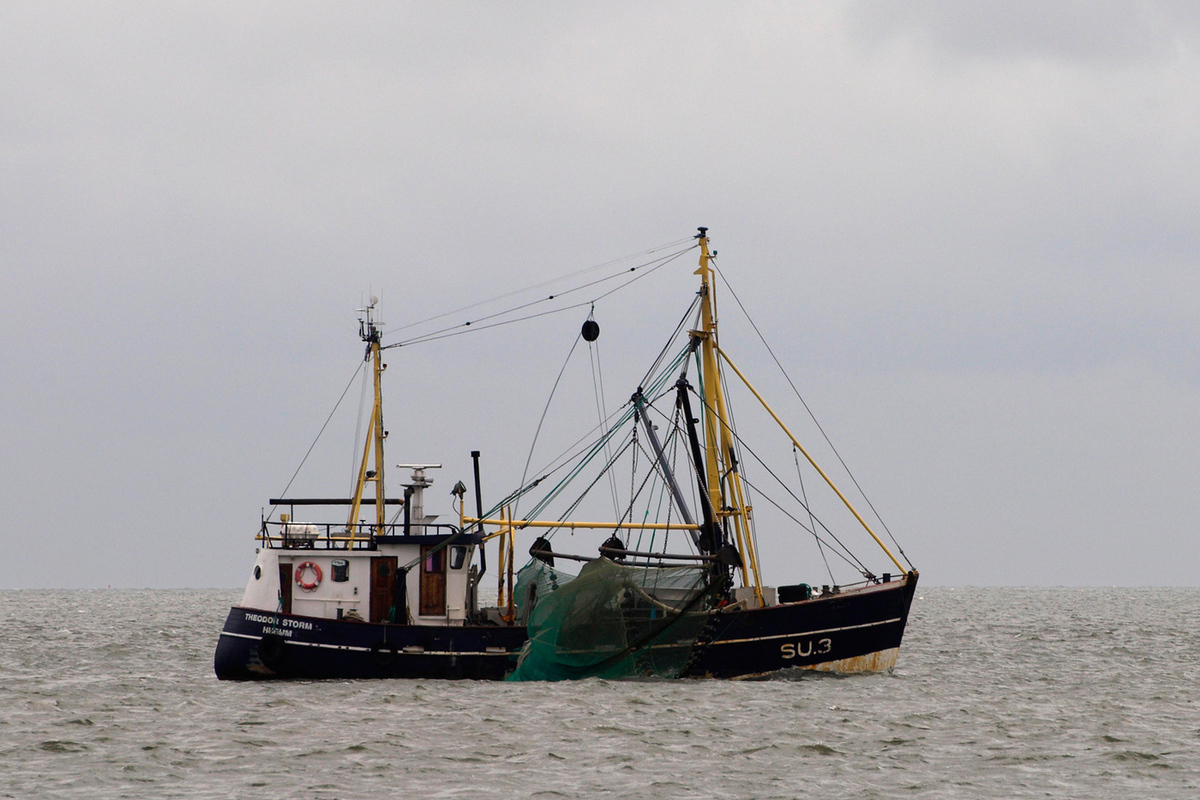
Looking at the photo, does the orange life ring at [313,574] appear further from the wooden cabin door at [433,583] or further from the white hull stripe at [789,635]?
the white hull stripe at [789,635]

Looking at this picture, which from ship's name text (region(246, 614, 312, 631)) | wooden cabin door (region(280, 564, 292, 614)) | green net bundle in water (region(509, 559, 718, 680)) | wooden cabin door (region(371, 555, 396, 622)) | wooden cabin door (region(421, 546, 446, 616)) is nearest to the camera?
green net bundle in water (region(509, 559, 718, 680))

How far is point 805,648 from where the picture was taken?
3253cm

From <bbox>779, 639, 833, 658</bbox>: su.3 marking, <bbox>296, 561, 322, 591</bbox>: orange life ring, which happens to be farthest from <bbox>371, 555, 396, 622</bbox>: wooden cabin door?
<bbox>779, 639, 833, 658</bbox>: su.3 marking

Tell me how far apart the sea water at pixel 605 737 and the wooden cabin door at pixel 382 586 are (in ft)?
6.20

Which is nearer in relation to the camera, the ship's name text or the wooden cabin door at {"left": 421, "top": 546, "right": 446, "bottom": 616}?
the ship's name text

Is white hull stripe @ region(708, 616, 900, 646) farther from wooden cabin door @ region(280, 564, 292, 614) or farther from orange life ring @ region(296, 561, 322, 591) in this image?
wooden cabin door @ region(280, 564, 292, 614)

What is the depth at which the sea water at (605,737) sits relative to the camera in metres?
20.5

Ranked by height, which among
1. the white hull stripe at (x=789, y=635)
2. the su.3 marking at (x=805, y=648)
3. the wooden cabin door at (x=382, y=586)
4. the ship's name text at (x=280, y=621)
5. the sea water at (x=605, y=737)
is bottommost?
the sea water at (x=605, y=737)

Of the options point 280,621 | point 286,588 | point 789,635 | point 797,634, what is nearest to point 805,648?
point 797,634

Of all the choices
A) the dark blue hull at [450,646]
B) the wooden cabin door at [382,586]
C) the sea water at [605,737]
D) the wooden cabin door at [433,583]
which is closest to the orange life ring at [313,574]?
the dark blue hull at [450,646]

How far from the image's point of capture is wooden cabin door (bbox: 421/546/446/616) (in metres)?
33.3

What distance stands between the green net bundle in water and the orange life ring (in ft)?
16.9

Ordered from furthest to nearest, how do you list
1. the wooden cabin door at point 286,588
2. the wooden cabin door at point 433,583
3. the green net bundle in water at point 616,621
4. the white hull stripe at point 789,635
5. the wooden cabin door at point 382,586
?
1. the wooden cabin door at point 433,583
2. the wooden cabin door at point 286,588
3. the wooden cabin door at point 382,586
4. the white hull stripe at point 789,635
5. the green net bundle in water at point 616,621

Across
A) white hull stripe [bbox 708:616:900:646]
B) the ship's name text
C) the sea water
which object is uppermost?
the ship's name text
